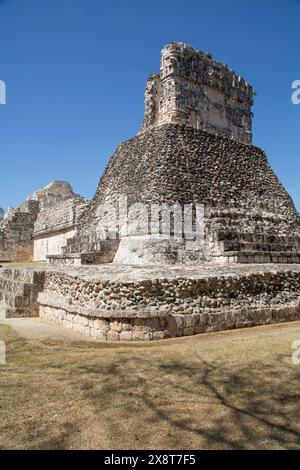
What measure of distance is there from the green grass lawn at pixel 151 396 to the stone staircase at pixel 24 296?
3.01 meters

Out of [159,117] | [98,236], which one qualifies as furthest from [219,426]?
[159,117]

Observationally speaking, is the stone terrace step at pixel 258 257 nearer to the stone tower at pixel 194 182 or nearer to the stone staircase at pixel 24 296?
the stone tower at pixel 194 182

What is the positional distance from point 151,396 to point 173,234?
771 cm

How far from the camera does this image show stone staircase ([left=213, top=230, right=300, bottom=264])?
33.9ft

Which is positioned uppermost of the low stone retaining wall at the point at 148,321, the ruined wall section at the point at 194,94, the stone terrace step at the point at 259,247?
the ruined wall section at the point at 194,94

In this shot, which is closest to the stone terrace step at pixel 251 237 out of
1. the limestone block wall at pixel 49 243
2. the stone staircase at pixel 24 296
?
the stone staircase at pixel 24 296

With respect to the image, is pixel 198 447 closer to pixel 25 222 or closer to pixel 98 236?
pixel 98 236

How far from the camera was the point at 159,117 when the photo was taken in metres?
16.9

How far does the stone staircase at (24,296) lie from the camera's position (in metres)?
8.32

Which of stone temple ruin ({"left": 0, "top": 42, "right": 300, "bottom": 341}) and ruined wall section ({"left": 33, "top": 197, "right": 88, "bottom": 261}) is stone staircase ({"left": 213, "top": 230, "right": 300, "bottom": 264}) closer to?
stone temple ruin ({"left": 0, "top": 42, "right": 300, "bottom": 341})

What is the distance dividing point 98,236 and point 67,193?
14.2 meters

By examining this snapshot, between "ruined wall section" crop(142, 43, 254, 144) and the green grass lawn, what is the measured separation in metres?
13.0

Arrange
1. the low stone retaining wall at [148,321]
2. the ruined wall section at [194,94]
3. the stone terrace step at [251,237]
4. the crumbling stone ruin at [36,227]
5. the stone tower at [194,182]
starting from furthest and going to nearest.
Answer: the crumbling stone ruin at [36,227] → the ruined wall section at [194,94] → the stone tower at [194,182] → the stone terrace step at [251,237] → the low stone retaining wall at [148,321]

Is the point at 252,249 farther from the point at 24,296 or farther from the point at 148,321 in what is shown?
the point at 24,296
